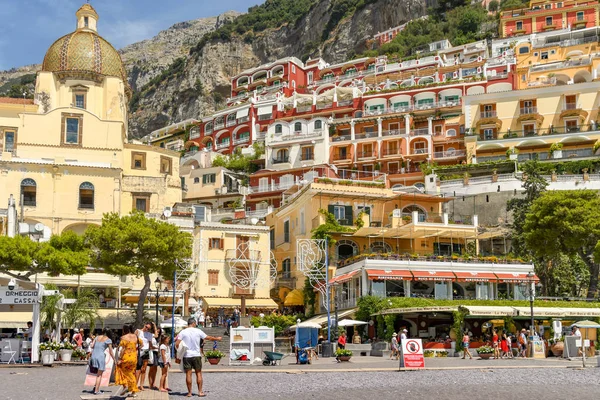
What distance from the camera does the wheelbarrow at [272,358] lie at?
80.2 ft

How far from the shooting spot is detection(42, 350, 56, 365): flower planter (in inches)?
939

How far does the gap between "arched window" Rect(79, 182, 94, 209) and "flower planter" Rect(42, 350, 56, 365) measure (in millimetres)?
25299

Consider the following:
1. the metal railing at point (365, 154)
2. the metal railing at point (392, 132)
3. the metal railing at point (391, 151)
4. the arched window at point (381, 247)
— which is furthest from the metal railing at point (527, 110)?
the arched window at point (381, 247)

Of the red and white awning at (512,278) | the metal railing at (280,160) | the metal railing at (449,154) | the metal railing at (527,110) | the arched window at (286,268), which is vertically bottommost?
the red and white awning at (512,278)

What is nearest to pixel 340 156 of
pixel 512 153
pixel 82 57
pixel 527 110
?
pixel 512 153

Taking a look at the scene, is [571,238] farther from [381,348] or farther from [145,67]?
[145,67]

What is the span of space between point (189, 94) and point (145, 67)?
4488cm

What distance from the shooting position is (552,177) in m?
53.5

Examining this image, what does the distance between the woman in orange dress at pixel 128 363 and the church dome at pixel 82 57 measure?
139 ft

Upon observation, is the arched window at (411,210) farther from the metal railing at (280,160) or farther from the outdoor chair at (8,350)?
the outdoor chair at (8,350)

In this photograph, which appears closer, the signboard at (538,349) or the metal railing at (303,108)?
the signboard at (538,349)

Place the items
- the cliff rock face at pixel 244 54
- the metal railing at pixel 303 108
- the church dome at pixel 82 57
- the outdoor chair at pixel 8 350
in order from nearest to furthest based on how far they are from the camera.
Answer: the outdoor chair at pixel 8 350
the church dome at pixel 82 57
the metal railing at pixel 303 108
the cliff rock face at pixel 244 54

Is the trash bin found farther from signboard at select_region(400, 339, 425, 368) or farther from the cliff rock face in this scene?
the cliff rock face

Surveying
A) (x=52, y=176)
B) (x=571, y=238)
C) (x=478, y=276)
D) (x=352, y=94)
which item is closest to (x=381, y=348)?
(x=478, y=276)
